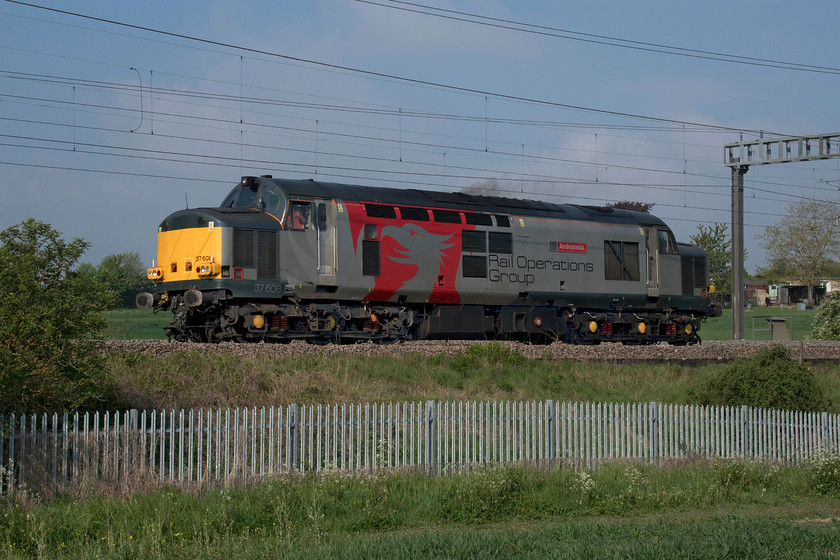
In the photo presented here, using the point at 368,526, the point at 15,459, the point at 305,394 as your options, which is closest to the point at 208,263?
the point at 305,394

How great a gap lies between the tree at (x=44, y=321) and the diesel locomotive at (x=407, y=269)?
964 cm

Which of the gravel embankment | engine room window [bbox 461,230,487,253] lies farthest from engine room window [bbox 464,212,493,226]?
the gravel embankment

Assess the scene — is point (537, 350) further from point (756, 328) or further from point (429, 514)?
point (756, 328)

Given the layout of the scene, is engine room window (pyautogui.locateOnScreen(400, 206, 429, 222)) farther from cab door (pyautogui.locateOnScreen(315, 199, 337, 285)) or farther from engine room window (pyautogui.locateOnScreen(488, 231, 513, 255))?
engine room window (pyautogui.locateOnScreen(488, 231, 513, 255))

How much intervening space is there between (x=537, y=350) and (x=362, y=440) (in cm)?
1020

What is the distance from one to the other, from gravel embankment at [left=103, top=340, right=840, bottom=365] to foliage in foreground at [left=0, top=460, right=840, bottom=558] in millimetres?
5252

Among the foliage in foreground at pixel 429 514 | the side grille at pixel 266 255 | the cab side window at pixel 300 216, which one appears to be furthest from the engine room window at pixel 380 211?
the foliage in foreground at pixel 429 514

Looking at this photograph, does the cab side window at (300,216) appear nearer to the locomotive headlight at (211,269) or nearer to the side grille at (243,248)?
the side grille at (243,248)

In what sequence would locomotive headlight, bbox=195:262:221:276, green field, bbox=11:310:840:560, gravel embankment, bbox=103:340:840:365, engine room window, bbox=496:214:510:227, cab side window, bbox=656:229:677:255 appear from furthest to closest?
cab side window, bbox=656:229:677:255
engine room window, bbox=496:214:510:227
locomotive headlight, bbox=195:262:221:276
gravel embankment, bbox=103:340:840:365
green field, bbox=11:310:840:560

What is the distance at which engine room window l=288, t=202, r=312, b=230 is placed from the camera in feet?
77.5

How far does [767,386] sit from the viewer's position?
19891 millimetres

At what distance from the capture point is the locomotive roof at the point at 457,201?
24.2 meters

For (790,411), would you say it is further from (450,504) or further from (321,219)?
(321,219)

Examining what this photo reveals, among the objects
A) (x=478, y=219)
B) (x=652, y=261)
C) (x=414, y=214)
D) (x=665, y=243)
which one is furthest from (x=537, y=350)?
(x=665, y=243)
